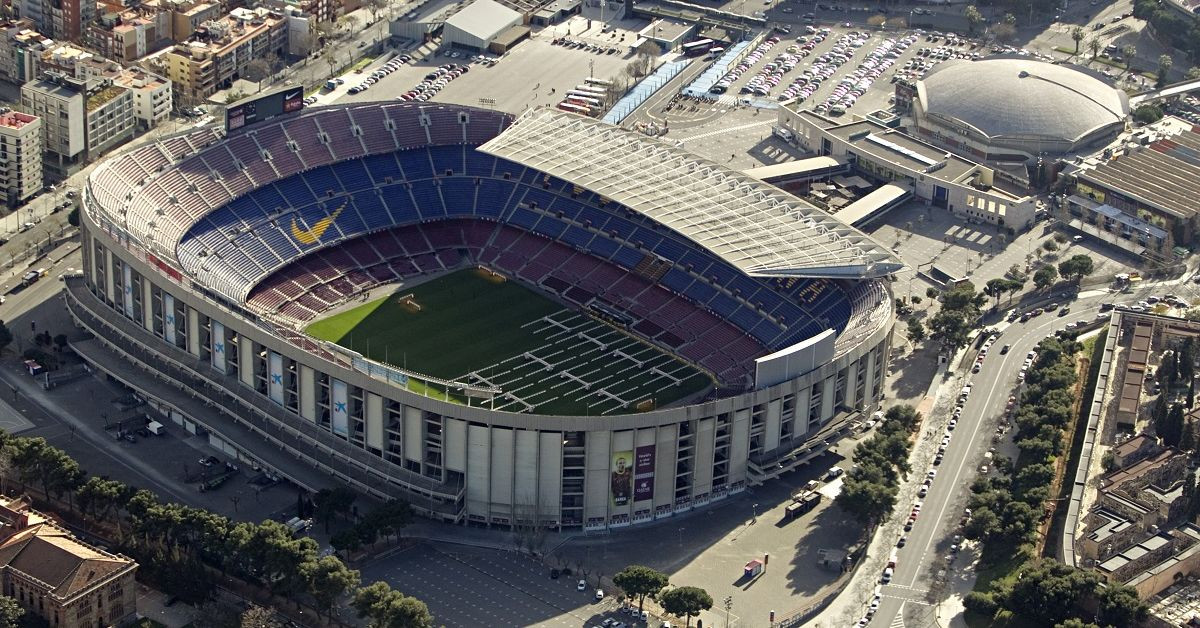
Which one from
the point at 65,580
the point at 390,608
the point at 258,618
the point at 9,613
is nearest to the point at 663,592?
the point at 390,608

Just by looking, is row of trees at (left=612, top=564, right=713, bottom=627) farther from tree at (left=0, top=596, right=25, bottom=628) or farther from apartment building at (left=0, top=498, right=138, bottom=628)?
tree at (left=0, top=596, right=25, bottom=628)

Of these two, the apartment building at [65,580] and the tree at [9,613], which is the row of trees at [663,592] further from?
the tree at [9,613]

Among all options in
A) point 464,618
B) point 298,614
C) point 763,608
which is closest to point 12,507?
point 298,614

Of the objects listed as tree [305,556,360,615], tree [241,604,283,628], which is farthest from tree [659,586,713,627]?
tree [241,604,283,628]

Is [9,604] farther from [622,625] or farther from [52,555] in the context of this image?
[622,625]

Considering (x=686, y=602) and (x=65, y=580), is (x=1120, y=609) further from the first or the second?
(x=65, y=580)

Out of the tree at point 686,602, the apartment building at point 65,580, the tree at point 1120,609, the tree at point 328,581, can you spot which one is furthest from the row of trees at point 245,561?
the tree at point 1120,609
